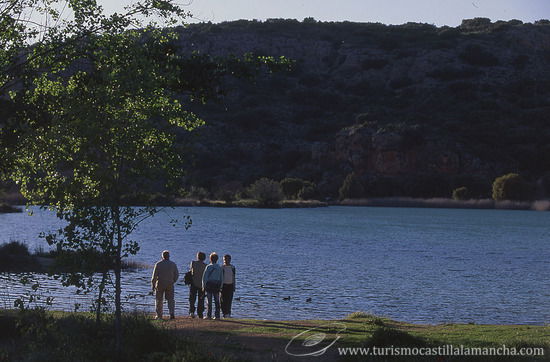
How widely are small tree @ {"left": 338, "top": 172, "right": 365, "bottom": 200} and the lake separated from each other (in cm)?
3255

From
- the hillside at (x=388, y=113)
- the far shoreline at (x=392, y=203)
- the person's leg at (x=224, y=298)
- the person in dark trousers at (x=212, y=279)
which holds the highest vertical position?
the hillside at (x=388, y=113)

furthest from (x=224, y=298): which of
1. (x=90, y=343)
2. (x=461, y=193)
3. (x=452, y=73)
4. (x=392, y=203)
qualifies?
(x=452, y=73)

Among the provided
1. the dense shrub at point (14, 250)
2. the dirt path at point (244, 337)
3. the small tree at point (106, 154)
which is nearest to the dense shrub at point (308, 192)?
the dense shrub at point (14, 250)

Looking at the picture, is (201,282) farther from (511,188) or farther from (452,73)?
(452,73)

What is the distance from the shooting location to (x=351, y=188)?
4710 inches

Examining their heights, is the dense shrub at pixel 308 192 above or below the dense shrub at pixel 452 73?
below

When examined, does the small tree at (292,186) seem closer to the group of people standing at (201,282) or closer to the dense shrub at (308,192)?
the dense shrub at (308,192)

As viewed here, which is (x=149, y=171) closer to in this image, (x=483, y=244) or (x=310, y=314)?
(x=310, y=314)

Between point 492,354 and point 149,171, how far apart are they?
666 cm

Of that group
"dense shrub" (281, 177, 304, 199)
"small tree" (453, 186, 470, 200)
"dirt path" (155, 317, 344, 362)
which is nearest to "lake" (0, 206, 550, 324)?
"dirt path" (155, 317, 344, 362)

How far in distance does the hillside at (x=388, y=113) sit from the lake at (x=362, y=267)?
31.9 meters

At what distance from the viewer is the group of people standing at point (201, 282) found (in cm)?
1853

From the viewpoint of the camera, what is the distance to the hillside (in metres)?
117

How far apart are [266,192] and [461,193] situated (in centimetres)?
3067
